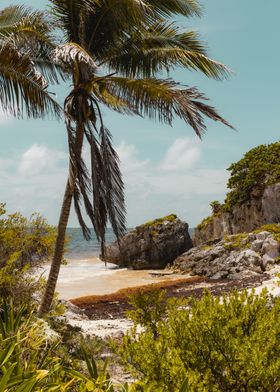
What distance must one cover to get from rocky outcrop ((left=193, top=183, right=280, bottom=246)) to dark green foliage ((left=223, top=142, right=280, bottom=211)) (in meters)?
0.59

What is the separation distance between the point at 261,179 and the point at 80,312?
1011 inches

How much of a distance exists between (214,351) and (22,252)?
640 cm

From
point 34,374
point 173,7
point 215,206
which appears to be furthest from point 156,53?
point 215,206

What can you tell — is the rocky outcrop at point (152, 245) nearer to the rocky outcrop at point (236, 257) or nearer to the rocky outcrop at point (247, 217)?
the rocky outcrop at point (247, 217)

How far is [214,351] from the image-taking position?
208 inches

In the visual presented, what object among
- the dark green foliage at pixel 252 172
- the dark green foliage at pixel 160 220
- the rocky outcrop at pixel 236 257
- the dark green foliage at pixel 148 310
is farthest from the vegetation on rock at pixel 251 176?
the dark green foliage at pixel 148 310

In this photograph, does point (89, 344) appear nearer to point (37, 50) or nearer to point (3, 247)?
point (3, 247)

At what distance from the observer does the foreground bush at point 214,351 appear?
15.9 feet

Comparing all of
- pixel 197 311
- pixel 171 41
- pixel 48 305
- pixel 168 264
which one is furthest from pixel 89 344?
pixel 168 264

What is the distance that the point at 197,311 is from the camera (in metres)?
5.90

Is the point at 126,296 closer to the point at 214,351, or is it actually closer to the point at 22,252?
the point at 22,252

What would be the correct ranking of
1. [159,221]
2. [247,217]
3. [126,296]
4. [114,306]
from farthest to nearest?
[159,221] < [247,217] < [126,296] < [114,306]

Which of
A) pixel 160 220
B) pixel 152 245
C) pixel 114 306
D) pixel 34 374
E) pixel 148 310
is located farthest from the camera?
pixel 160 220

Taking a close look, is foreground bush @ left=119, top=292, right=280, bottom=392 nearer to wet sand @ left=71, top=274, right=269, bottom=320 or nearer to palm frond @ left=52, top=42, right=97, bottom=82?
palm frond @ left=52, top=42, right=97, bottom=82
